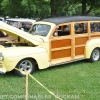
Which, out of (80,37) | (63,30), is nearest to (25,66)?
(63,30)

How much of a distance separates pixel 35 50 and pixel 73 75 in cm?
143

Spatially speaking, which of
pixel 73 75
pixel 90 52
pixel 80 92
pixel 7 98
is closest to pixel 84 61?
pixel 90 52

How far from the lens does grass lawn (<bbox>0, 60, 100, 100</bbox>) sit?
5.39 meters

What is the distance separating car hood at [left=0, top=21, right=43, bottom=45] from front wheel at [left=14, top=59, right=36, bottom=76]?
26.7 inches

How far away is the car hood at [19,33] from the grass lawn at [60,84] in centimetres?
103

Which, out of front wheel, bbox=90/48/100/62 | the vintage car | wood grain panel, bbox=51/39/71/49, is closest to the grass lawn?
the vintage car

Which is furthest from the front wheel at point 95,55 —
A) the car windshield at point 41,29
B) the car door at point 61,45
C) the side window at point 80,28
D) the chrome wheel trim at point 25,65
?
the chrome wheel trim at point 25,65

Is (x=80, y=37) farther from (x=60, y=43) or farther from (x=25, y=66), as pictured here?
(x=25, y=66)

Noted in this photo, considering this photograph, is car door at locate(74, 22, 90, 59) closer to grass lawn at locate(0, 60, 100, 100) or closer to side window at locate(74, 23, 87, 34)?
side window at locate(74, 23, 87, 34)

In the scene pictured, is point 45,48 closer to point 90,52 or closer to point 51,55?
point 51,55

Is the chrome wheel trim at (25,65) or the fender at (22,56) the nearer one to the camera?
the fender at (22,56)

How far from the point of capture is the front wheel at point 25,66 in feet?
21.9

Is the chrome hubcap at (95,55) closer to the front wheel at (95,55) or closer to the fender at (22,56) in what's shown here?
the front wheel at (95,55)

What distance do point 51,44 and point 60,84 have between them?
5.37ft
